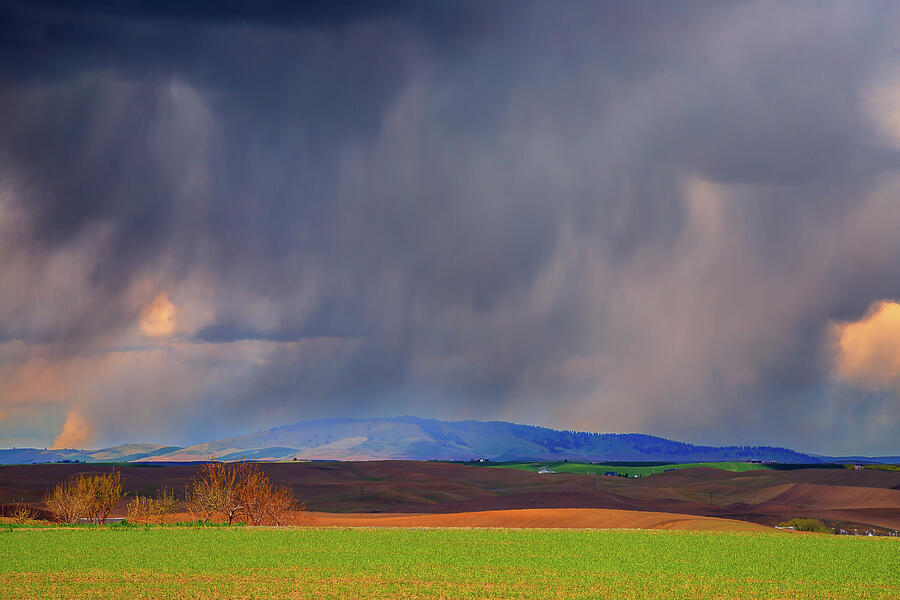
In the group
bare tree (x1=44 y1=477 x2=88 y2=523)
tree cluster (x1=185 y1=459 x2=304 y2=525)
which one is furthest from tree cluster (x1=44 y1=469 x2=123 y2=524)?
tree cluster (x1=185 y1=459 x2=304 y2=525)

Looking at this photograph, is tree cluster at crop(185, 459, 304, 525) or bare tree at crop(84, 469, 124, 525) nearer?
tree cluster at crop(185, 459, 304, 525)

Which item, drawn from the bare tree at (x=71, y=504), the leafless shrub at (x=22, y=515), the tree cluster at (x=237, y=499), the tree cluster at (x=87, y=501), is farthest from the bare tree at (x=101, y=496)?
the tree cluster at (x=237, y=499)

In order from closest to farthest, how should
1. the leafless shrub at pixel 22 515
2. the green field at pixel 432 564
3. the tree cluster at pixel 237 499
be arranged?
the green field at pixel 432 564
the tree cluster at pixel 237 499
the leafless shrub at pixel 22 515

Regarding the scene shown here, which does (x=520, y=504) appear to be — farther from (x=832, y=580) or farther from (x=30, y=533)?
(x=832, y=580)

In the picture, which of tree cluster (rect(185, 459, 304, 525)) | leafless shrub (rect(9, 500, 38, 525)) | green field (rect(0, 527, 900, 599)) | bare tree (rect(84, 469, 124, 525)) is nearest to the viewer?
green field (rect(0, 527, 900, 599))

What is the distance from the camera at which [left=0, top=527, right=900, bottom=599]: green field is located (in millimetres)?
41688

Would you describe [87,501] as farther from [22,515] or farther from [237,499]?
[237,499]

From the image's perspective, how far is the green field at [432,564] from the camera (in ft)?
137

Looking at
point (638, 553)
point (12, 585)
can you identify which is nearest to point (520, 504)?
point (638, 553)

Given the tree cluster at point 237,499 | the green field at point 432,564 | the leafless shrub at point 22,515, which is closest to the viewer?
the green field at point 432,564

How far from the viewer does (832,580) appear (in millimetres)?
47281

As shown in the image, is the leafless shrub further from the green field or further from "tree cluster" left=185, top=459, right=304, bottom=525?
"tree cluster" left=185, top=459, right=304, bottom=525

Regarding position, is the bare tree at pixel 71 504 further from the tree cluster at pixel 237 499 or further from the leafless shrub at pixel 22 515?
the tree cluster at pixel 237 499

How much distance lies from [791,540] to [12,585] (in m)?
55.4
